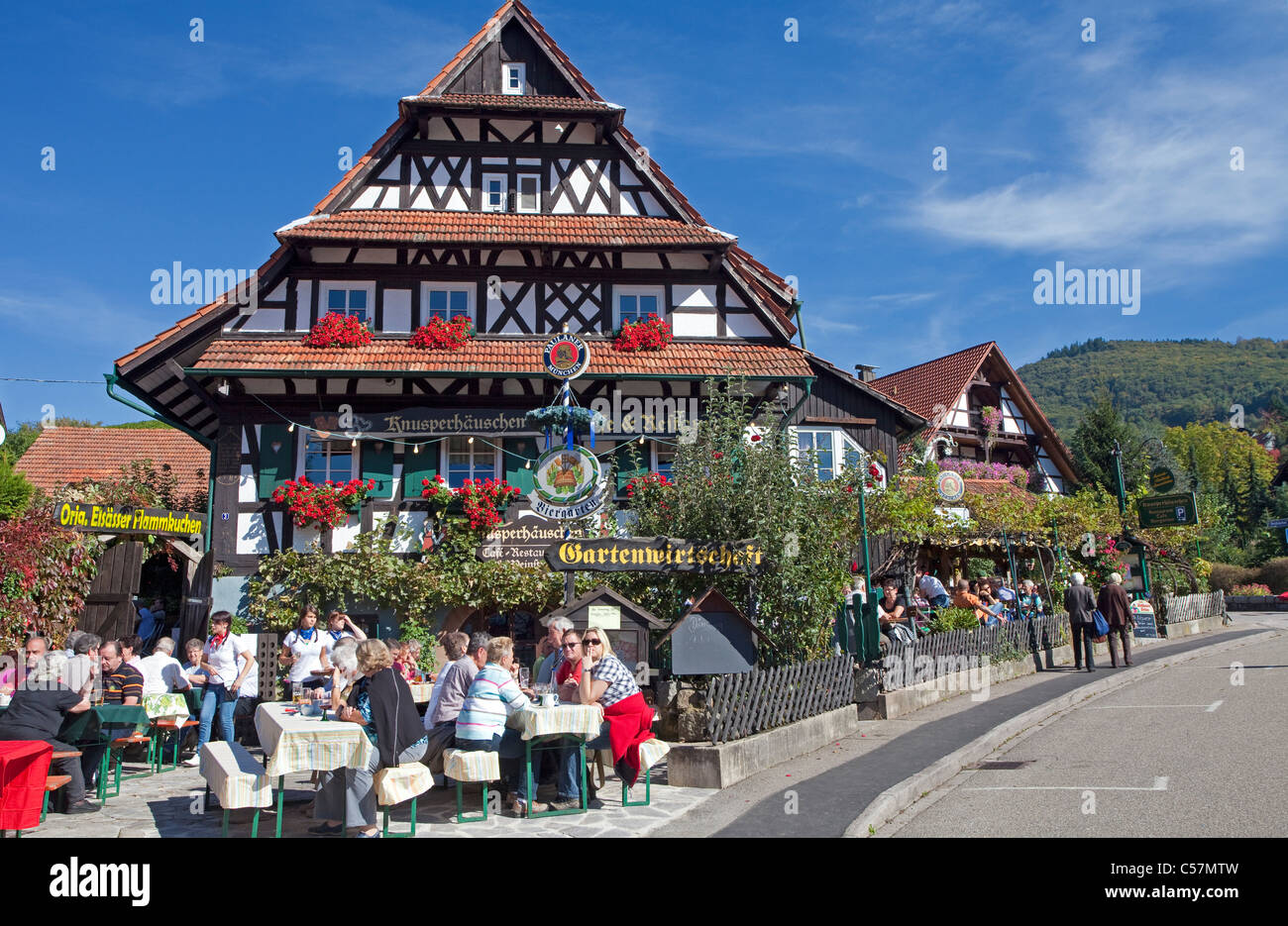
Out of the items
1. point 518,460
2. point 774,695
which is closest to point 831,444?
point 518,460

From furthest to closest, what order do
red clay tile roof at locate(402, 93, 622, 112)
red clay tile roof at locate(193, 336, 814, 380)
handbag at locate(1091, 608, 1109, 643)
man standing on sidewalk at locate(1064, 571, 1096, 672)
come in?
red clay tile roof at locate(402, 93, 622, 112)
handbag at locate(1091, 608, 1109, 643)
red clay tile roof at locate(193, 336, 814, 380)
man standing on sidewalk at locate(1064, 571, 1096, 672)

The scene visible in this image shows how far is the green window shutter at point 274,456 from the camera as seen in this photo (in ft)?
57.5

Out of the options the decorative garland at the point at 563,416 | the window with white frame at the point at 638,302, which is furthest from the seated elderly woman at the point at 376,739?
the window with white frame at the point at 638,302

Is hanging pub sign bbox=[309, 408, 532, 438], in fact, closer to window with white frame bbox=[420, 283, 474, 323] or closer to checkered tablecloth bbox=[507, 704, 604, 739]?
window with white frame bbox=[420, 283, 474, 323]

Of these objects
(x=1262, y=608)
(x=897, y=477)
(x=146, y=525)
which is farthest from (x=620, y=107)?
(x=1262, y=608)

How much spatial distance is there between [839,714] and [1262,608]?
4011cm

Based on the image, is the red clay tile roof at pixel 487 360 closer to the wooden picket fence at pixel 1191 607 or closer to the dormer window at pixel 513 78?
the dormer window at pixel 513 78

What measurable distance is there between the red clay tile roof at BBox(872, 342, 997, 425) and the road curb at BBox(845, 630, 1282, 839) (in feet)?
62.2

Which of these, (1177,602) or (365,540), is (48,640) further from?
(1177,602)

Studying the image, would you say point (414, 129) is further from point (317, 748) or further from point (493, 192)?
point (317, 748)

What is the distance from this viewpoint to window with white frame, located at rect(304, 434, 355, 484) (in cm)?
1795

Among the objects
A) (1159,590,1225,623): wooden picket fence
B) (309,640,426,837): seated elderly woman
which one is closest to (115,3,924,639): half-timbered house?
(309,640,426,837): seated elderly woman

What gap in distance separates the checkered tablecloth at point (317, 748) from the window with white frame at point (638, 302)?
1351 cm

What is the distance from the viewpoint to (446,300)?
1903cm
